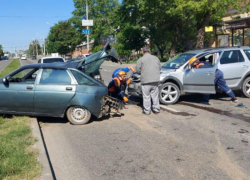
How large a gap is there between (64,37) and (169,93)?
66.5 metres

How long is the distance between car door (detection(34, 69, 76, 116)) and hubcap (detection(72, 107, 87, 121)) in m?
0.28

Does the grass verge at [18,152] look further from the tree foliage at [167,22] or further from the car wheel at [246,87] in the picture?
the tree foliage at [167,22]

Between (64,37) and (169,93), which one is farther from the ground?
(64,37)

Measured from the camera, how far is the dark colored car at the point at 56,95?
6.84 meters

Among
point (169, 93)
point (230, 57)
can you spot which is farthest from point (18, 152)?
point (230, 57)

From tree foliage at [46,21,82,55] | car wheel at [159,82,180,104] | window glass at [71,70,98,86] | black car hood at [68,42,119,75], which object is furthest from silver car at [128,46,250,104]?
tree foliage at [46,21,82,55]

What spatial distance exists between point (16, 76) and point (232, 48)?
686cm

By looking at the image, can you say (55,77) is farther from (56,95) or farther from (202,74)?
(202,74)

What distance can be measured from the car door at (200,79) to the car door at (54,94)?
3870 mm

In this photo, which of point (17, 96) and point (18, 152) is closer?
point (18, 152)

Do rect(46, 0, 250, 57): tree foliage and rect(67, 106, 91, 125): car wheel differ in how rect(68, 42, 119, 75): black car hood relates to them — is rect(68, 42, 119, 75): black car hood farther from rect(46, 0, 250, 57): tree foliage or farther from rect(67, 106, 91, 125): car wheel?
rect(46, 0, 250, 57): tree foliage

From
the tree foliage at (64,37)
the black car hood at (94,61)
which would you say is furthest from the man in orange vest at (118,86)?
the tree foliage at (64,37)

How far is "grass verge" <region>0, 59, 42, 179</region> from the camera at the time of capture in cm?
408

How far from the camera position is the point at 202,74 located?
29.2 ft
